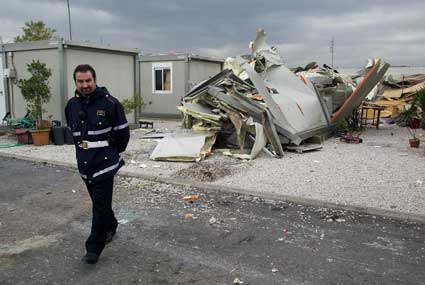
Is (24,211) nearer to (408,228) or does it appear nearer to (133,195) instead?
(133,195)

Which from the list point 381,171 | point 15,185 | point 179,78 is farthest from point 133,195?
point 179,78

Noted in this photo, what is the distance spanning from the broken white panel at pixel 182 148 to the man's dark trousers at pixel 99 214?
4.54 metres

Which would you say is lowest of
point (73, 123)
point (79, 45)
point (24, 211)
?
point (24, 211)

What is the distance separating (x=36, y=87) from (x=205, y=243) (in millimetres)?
8266

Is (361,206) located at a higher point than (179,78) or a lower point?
lower

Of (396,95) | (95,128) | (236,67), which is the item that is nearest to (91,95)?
(95,128)

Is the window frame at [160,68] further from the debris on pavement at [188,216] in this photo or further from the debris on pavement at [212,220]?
the debris on pavement at [212,220]

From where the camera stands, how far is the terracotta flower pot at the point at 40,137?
10438 mm

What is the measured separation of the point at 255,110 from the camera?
8844 mm

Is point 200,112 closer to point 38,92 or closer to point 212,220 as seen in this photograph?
point 38,92

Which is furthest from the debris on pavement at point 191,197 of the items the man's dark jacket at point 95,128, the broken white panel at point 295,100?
the broken white panel at point 295,100

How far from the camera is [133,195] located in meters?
6.10

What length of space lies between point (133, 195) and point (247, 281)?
122 inches

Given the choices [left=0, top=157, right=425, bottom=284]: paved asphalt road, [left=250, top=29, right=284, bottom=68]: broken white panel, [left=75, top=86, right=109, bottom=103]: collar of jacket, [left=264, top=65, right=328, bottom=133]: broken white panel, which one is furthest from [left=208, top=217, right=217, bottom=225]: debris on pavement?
[left=250, top=29, right=284, bottom=68]: broken white panel
